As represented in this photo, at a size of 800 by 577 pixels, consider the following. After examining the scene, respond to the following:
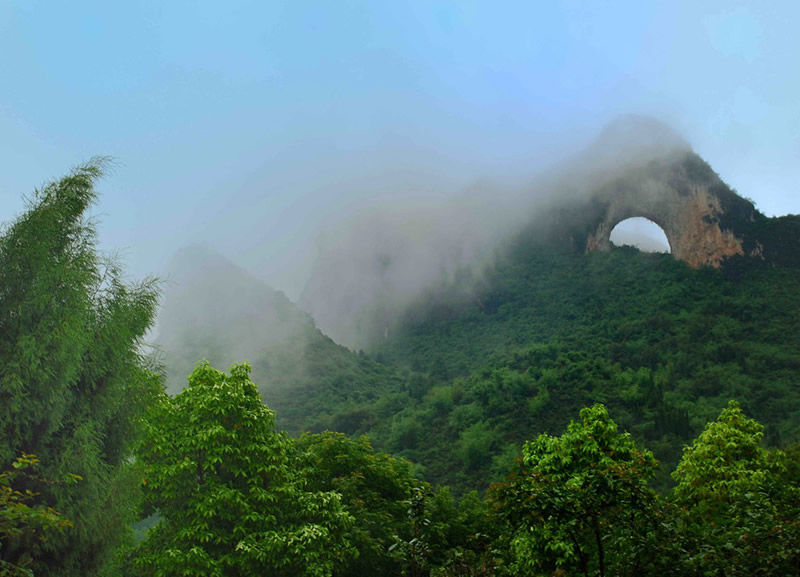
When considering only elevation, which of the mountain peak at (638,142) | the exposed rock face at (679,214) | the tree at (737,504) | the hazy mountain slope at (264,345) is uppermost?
the mountain peak at (638,142)

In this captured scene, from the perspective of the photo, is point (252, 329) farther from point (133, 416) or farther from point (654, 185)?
point (133, 416)

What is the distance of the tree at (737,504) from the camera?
5758mm

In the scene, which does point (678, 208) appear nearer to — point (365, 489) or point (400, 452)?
point (400, 452)

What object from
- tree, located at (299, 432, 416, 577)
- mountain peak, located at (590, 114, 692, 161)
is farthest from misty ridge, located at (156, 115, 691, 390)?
tree, located at (299, 432, 416, 577)

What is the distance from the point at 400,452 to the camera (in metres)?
45.9

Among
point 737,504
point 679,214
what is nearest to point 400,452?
point 737,504

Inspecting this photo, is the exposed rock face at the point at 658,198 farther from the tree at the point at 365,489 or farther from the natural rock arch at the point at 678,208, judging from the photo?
the tree at the point at 365,489

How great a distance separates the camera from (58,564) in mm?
9180

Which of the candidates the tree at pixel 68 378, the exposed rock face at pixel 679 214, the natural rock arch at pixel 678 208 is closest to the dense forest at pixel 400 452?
the tree at pixel 68 378

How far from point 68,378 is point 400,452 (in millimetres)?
38946

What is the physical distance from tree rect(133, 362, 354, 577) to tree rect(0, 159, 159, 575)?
11.1ft

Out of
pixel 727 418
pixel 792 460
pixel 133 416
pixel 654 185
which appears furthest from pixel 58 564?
pixel 654 185

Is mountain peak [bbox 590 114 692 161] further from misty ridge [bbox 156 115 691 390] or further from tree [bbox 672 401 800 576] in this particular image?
tree [bbox 672 401 800 576]

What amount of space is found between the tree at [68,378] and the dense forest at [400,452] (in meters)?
0.04
